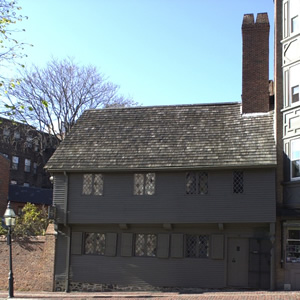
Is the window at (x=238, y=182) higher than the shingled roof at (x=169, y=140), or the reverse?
the shingled roof at (x=169, y=140)

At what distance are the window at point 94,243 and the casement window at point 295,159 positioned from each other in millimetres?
8343

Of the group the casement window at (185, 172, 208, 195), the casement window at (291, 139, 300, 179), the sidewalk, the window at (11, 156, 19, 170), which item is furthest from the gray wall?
the window at (11, 156, 19, 170)

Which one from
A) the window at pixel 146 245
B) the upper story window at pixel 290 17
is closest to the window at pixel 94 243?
the window at pixel 146 245

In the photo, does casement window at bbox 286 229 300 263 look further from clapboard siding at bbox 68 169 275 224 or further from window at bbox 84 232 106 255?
window at bbox 84 232 106 255

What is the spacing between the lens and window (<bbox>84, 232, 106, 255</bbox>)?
2175 cm

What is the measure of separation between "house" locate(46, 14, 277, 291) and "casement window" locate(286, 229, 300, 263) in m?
0.62

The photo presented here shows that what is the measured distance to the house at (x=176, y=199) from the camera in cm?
2011

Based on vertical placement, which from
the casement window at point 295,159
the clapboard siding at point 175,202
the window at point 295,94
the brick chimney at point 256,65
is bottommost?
the clapboard siding at point 175,202

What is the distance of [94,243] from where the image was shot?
21.9m

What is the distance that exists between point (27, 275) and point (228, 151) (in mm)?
10179

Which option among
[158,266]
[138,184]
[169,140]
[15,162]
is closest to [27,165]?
[15,162]

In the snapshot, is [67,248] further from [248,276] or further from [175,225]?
[248,276]

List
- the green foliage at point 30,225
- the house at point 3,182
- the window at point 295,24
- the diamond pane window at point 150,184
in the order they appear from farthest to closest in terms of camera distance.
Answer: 1. the house at point 3,182
2. the green foliage at point 30,225
3. the diamond pane window at point 150,184
4. the window at point 295,24

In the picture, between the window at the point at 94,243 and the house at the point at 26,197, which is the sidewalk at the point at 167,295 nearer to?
the window at the point at 94,243
